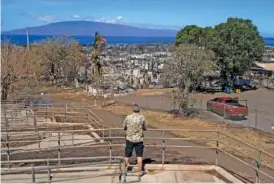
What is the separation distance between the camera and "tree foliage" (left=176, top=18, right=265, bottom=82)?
46.2m

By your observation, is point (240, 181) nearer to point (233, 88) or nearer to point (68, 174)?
point (68, 174)

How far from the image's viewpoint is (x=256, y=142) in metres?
19.3

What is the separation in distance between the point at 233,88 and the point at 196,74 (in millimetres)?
19107

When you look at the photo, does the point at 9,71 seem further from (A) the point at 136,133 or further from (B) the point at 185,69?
(A) the point at 136,133

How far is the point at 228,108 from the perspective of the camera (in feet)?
91.1

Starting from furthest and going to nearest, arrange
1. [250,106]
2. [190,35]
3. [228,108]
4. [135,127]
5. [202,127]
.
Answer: [190,35] < [250,106] < [228,108] < [202,127] < [135,127]

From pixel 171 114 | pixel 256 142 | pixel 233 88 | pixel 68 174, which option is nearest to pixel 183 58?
pixel 171 114

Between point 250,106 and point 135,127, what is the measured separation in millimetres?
27127

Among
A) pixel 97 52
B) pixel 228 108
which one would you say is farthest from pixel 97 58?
pixel 228 108

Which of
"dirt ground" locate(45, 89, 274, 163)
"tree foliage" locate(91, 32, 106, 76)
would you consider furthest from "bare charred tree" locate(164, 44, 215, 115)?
"tree foliage" locate(91, 32, 106, 76)

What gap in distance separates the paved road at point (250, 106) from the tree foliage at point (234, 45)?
4.24m

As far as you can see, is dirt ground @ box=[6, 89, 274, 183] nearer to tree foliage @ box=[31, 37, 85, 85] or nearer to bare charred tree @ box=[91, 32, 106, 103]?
bare charred tree @ box=[91, 32, 106, 103]

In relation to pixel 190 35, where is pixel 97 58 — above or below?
below

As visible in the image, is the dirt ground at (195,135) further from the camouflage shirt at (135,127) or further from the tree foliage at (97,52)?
the tree foliage at (97,52)
